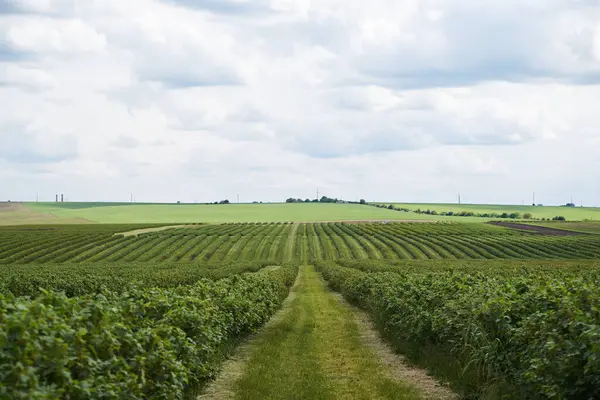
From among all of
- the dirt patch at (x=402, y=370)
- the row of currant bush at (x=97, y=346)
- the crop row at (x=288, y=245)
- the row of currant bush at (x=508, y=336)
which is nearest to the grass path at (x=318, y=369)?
the dirt patch at (x=402, y=370)

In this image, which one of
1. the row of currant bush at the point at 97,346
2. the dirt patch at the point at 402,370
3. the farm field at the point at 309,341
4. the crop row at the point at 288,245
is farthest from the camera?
the crop row at the point at 288,245

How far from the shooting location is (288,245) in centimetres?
12494

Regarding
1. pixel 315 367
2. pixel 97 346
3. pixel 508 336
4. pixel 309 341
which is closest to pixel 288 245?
pixel 309 341

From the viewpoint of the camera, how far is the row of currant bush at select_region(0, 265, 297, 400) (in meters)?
7.87

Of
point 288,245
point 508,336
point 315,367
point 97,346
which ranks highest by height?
point 97,346

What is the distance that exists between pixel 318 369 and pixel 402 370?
2.24 m

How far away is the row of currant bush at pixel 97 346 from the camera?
7.87 metres

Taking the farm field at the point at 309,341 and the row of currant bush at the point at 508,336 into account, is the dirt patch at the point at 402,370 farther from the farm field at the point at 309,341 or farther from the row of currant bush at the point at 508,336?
the row of currant bush at the point at 508,336

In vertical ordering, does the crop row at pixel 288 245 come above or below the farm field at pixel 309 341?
below

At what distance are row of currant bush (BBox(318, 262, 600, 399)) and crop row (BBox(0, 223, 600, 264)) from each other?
83772 mm

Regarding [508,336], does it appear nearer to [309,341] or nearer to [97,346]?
[97,346]

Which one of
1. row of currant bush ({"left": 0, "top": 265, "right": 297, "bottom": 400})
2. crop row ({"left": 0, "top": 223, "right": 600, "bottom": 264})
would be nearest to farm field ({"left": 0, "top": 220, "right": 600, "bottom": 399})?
row of currant bush ({"left": 0, "top": 265, "right": 297, "bottom": 400})

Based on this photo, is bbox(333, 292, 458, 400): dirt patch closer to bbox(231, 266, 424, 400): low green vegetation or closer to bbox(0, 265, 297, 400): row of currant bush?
bbox(231, 266, 424, 400): low green vegetation

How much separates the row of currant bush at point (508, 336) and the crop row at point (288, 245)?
275 ft
